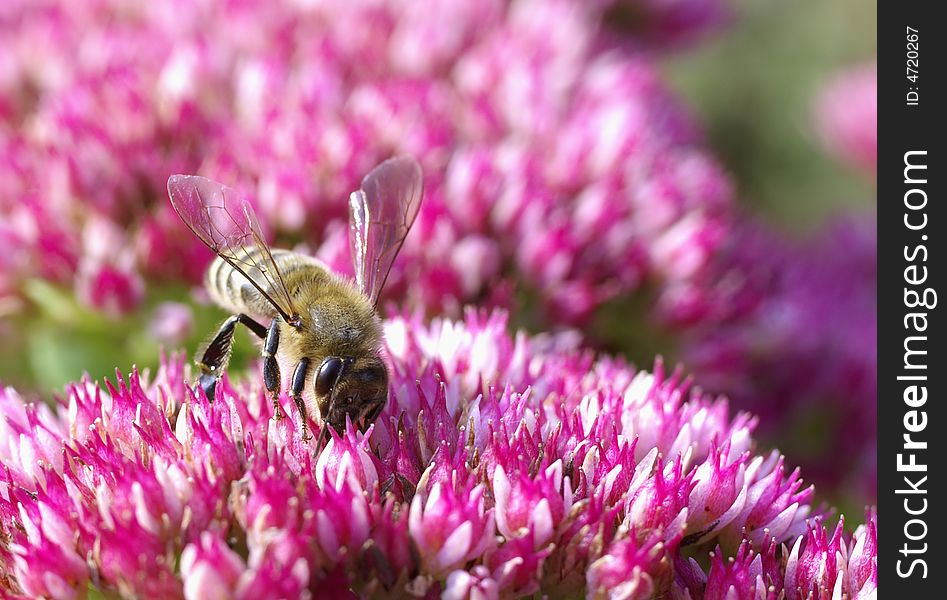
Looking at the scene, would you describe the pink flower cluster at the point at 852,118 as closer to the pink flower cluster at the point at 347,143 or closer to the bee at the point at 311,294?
the pink flower cluster at the point at 347,143

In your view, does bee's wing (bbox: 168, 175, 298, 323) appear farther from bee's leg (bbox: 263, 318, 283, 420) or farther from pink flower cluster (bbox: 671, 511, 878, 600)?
pink flower cluster (bbox: 671, 511, 878, 600)

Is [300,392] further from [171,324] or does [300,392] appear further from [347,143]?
[347,143]

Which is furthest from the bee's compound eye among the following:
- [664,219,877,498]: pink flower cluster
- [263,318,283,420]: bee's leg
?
[664,219,877,498]: pink flower cluster

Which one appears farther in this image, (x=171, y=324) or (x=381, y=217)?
(x=171, y=324)

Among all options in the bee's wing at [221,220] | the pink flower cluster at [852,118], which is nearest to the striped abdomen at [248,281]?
the bee's wing at [221,220]

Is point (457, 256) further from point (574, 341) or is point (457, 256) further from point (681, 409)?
point (681, 409)

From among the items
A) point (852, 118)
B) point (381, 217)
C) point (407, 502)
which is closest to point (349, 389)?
point (407, 502)
